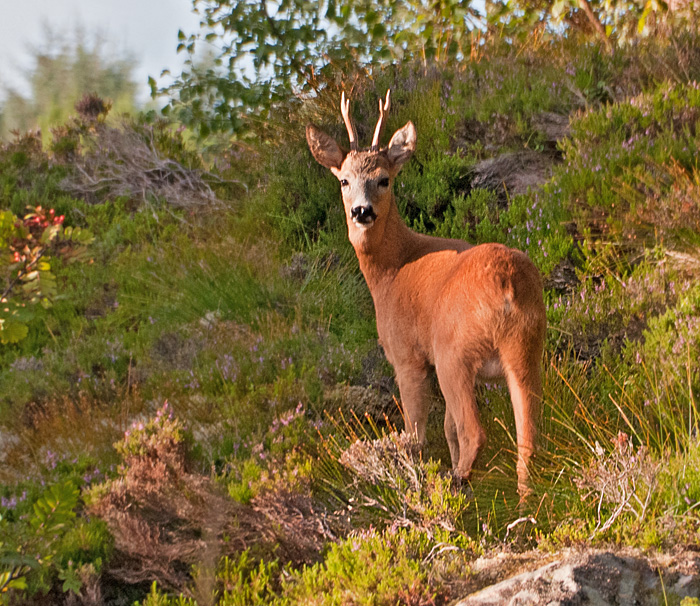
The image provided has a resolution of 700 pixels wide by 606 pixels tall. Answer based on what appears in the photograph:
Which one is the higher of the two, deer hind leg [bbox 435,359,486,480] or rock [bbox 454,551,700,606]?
deer hind leg [bbox 435,359,486,480]

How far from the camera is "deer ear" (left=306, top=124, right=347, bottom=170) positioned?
4.64 metres

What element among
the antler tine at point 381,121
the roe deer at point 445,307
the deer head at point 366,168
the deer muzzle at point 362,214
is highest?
the antler tine at point 381,121

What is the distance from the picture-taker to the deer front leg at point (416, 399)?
14.0 ft

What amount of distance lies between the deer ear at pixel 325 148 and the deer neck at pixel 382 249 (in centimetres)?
47

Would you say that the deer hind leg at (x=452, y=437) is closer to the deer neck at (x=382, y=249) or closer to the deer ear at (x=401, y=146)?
the deer neck at (x=382, y=249)

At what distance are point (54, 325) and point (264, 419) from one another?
3.99 meters

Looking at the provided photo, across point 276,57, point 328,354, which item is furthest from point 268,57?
point 328,354

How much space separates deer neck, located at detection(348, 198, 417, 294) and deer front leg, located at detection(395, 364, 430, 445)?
2.26 ft

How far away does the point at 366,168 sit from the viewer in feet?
14.8

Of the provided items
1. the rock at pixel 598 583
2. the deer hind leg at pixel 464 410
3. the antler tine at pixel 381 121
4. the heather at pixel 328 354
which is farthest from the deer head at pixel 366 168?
the rock at pixel 598 583

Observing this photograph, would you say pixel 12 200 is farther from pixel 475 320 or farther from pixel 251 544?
pixel 475 320

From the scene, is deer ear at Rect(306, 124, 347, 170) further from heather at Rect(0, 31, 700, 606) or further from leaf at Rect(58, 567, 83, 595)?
leaf at Rect(58, 567, 83, 595)

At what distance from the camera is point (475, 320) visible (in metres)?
3.66

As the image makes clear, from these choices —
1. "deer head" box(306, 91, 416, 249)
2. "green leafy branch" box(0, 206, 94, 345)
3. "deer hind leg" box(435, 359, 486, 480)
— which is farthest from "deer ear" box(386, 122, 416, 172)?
"green leafy branch" box(0, 206, 94, 345)
